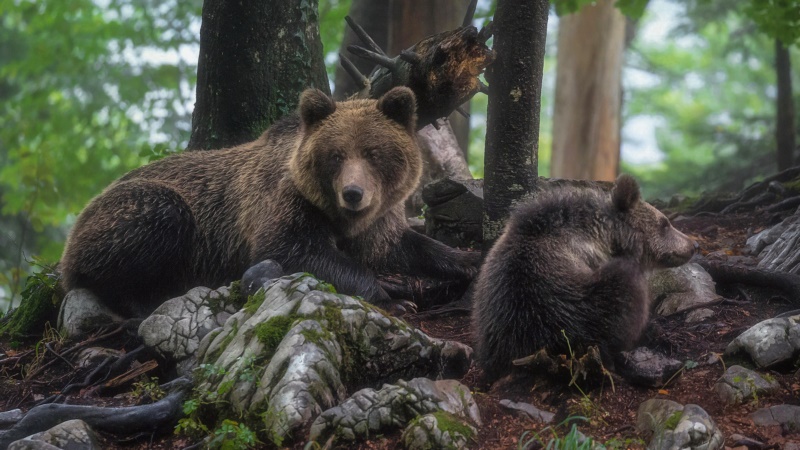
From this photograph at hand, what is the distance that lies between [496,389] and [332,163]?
7.51 feet

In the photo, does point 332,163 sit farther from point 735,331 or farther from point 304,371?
point 735,331

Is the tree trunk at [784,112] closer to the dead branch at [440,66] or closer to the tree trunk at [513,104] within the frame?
the dead branch at [440,66]

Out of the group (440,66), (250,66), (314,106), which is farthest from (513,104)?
(250,66)

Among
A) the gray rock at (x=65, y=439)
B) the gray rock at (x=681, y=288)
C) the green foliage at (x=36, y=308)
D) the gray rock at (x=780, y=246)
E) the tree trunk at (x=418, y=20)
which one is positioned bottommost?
the gray rock at (x=65, y=439)

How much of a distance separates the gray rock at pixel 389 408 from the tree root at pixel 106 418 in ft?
3.52

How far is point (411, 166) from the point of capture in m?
6.55

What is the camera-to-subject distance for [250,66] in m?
7.60

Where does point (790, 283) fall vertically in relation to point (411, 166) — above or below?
below

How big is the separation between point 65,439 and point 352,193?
2.48 m

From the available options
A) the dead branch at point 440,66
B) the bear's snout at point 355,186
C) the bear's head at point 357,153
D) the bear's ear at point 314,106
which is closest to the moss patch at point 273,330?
the bear's snout at point 355,186

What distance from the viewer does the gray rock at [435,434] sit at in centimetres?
392

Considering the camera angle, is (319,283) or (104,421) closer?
(104,421)

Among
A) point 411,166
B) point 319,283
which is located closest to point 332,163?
point 411,166

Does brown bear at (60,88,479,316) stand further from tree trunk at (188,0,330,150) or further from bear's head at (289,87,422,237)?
tree trunk at (188,0,330,150)
